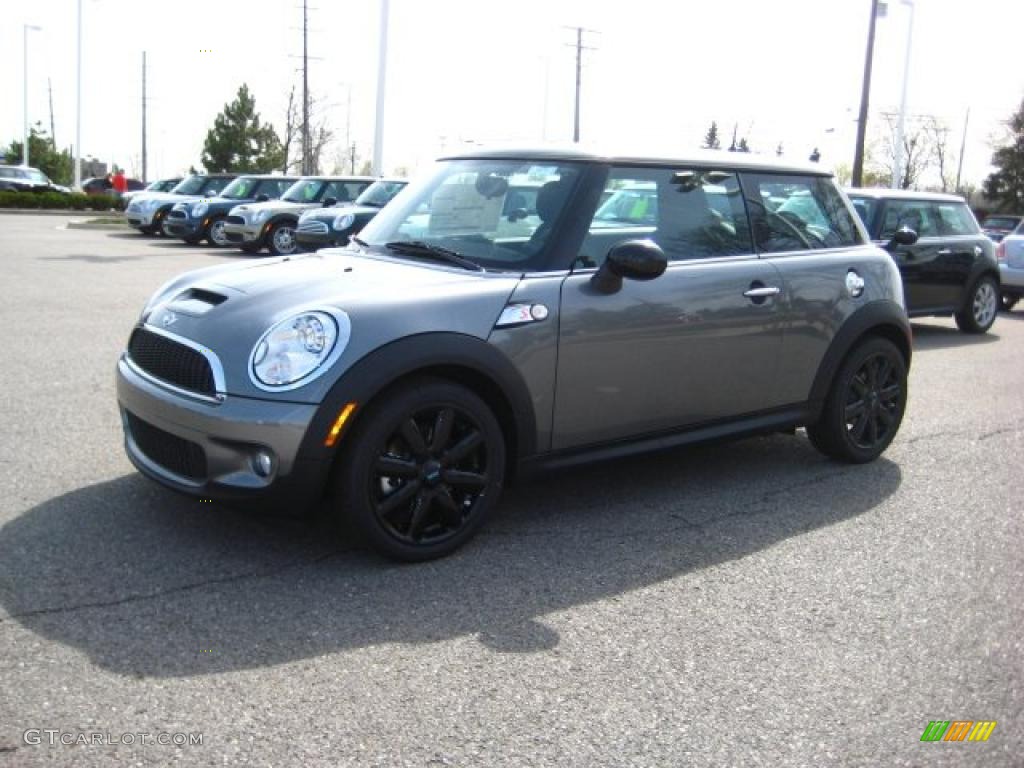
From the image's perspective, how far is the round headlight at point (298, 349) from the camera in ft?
12.1

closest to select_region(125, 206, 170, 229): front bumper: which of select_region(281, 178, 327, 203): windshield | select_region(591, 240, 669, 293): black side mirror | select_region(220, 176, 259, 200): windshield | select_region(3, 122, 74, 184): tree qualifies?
select_region(220, 176, 259, 200): windshield

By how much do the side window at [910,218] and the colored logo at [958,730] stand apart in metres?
8.42

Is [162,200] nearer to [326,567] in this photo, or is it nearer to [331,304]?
[331,304]

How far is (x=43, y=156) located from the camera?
68312 millimetres

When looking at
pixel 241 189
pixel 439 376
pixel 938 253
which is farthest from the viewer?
pixel 241 189

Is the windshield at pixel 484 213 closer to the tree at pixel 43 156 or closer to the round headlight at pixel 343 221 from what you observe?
the round headlight at pixel 343 221

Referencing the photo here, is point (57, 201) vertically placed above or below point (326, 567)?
above

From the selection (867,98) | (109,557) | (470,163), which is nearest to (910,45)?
(867,98)

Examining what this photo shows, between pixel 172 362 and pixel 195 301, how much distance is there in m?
0.34

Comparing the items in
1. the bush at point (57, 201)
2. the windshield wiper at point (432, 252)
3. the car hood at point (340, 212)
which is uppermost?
the windshield wiper at point (432, 252)

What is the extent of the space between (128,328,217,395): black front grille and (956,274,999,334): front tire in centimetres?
1007

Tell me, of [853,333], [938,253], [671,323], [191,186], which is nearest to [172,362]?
[671,323]

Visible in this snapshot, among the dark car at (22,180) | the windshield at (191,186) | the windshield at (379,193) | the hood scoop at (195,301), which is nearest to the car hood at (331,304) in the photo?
the hood scoop at (195,301)

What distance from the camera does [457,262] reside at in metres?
4.37
